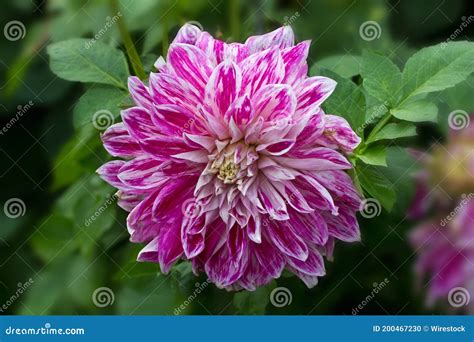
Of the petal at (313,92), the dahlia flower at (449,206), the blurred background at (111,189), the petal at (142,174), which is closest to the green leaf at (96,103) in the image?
the blurred background at (111,189)

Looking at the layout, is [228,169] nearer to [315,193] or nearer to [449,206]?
[315,193]

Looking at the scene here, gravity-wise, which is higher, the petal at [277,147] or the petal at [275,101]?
the petal at [275,101]

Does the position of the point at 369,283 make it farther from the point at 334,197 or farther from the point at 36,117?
the point at 36,117

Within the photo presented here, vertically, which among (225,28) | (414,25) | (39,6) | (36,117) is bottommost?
(36,117)

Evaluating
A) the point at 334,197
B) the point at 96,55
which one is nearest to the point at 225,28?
the point at 96,55

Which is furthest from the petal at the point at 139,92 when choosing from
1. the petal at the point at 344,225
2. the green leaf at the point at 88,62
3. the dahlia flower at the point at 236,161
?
the petal at the point at 344,225

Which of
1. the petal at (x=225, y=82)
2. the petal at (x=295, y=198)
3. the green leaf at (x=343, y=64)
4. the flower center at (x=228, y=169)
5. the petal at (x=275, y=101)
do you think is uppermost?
the green leaf at (x=343, y=64)

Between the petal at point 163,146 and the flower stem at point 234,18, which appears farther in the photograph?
the flower stem at point 234,18

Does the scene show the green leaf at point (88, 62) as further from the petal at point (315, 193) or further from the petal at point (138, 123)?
the petal at point (315, 193)
